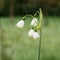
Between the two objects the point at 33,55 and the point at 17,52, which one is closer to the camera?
the point at 17,52

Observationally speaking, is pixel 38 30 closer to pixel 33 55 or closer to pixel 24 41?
pixel 33 55

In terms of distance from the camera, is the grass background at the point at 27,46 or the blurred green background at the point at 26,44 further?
the grass background at the point at 27,46

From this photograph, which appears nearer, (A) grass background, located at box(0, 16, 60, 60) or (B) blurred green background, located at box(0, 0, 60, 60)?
(B) blurred green background, located at box(0, 0, 60, 60)

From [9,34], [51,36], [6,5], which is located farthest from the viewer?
[6,5]

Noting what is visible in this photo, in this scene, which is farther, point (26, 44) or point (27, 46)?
point (26, 44)

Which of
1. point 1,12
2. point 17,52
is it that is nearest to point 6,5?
point 1,12

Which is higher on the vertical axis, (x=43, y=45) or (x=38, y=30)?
(x=38, y=30)

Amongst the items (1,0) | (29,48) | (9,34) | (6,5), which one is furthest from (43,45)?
(1,0)

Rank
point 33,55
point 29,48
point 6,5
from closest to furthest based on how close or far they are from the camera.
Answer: point 33,55, point 29,48, point 6,5

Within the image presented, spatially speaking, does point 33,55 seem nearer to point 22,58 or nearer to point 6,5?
point 22,58
